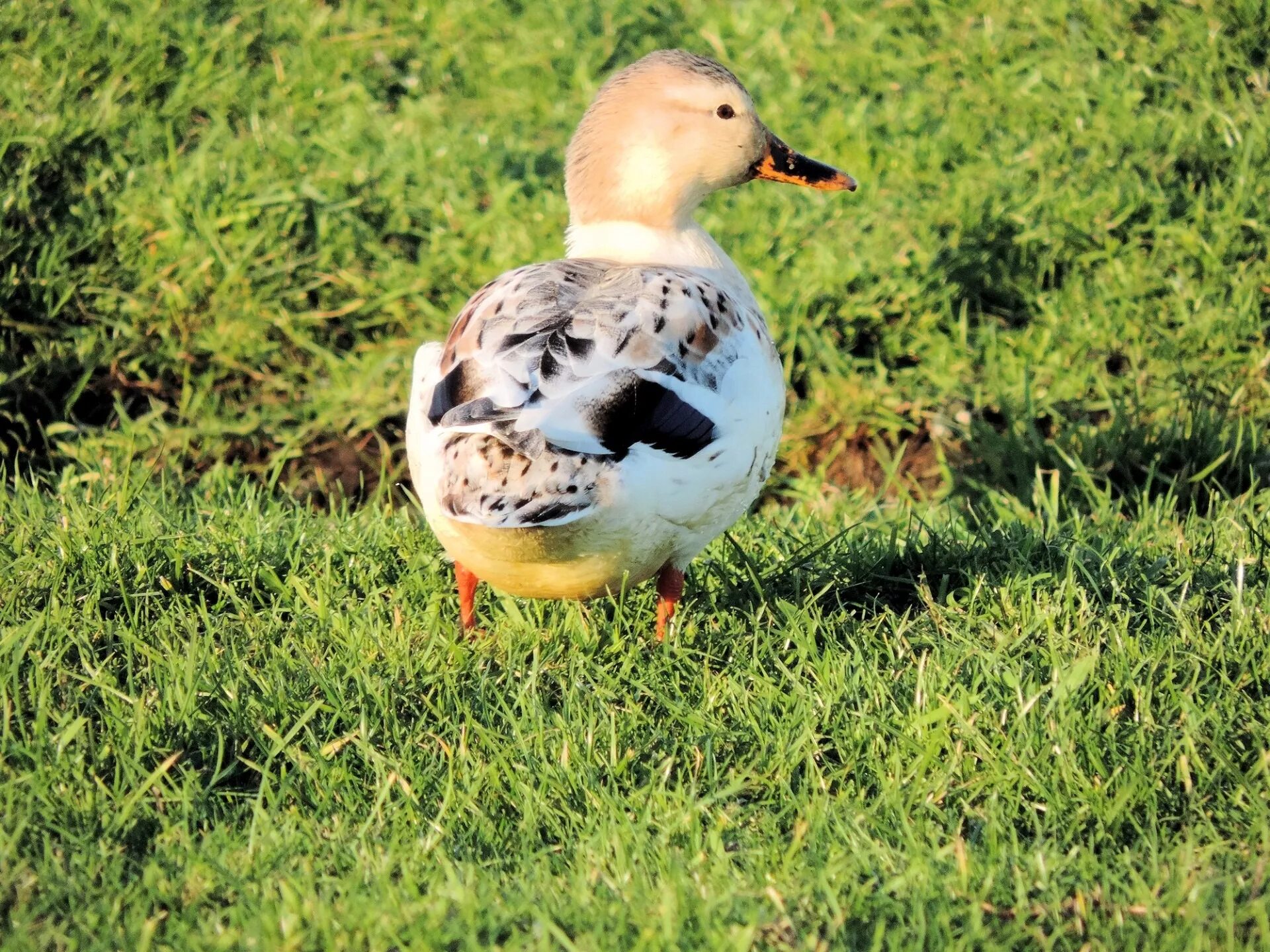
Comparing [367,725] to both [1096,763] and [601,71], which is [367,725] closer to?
[1096,763]

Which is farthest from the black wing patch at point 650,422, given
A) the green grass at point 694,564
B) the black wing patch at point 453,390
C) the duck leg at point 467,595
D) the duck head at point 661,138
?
the duck head at point 661,138

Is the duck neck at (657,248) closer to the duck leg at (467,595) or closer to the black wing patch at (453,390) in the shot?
the black wing patch at (453,390)

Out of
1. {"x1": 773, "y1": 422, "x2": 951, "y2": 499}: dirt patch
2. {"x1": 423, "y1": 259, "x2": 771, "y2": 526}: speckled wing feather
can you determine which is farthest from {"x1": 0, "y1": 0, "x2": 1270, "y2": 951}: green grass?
{"x1": 423, "y1": 259, "x2": 771, "y2": 526}: speckled wing feather

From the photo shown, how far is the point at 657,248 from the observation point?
3.96m

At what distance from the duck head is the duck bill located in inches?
4.2

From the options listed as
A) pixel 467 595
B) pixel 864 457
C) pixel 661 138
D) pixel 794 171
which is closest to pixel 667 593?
pixel 467 595

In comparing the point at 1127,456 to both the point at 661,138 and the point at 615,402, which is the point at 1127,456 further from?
the point at 615,402

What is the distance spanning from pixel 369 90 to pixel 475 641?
3719mm

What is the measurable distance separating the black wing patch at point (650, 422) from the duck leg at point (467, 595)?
0.68 meters

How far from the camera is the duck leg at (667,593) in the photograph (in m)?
3.61

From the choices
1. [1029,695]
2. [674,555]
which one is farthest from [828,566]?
[1029,695]

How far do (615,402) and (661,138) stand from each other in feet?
3.58

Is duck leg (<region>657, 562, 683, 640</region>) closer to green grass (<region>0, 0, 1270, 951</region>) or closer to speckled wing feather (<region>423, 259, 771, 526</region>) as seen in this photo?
green grass (<region>0, 0, 1270, 951</region>)

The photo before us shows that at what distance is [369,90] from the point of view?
6.56 m
